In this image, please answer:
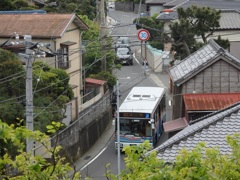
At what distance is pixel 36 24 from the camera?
27766mm

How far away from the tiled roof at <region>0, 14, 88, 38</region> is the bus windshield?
17.4ft

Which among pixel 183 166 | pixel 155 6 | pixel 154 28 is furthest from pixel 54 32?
pixel 155 6

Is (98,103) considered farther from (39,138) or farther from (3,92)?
(39,138)

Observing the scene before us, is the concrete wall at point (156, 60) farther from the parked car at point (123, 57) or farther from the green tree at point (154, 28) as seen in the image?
the green tree at point (154, 28)

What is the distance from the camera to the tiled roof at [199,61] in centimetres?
2433

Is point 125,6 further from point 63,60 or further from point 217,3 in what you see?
point 63,60

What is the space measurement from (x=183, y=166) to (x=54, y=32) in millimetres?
20960

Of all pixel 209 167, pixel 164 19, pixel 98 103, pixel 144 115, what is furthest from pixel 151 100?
pixel 164 19

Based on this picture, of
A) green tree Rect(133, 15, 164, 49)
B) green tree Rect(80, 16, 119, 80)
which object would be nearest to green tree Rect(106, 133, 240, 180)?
green tree Rect(80, 16, 119, 80)

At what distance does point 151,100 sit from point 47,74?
6.13 meters

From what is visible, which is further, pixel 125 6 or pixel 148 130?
pixel 125 6

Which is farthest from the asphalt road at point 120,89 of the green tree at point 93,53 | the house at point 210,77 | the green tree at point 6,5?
the green tree at point 6,5

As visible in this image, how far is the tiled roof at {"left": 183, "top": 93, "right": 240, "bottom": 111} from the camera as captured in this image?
23.2m

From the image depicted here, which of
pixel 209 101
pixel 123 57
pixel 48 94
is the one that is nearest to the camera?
pixel 48 94
